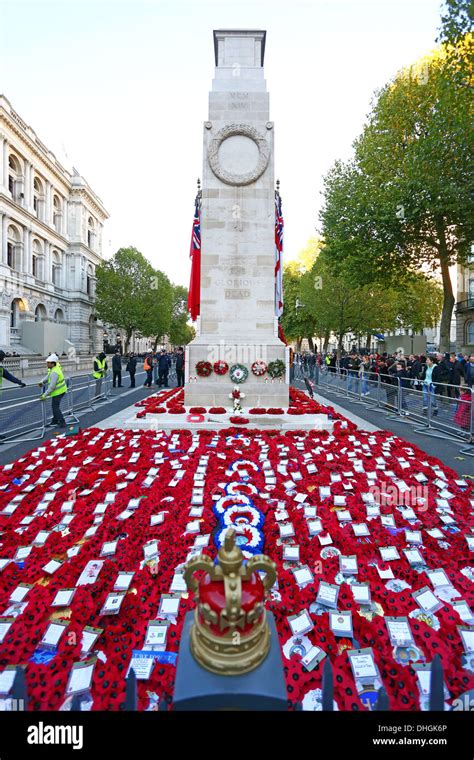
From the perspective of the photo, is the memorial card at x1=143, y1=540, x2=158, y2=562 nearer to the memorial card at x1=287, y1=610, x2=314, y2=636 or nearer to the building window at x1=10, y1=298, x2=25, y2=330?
the memorial card at x1=287, y1=610, x2=314, y2=636

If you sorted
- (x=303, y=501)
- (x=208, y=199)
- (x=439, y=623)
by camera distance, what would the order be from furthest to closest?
(x=208, y=199)
(x=303, y=501)
(x=439, y=623)

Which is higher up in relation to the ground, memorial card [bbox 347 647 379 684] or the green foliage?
the green foliage

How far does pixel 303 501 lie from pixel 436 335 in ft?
245

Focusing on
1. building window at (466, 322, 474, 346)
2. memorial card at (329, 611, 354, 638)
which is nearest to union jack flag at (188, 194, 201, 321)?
memorial card at (329, 611, 354, 638)

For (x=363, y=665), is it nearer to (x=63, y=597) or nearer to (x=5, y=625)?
(x=63, y=597)

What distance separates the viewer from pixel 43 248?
2063 inches

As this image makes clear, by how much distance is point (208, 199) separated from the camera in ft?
38.9

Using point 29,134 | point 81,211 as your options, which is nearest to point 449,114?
point 29,134

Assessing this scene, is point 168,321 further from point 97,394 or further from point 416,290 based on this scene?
point 97,394

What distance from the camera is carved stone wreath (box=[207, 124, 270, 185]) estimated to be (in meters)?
11.7

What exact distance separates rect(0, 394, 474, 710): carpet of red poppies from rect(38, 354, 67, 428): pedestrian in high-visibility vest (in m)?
2.79

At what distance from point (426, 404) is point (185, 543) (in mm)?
9843

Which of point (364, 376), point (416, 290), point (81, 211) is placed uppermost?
point (81, 211)

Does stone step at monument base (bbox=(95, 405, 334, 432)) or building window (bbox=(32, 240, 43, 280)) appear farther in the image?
building window (bbox=(32, 240, 43, 280))
